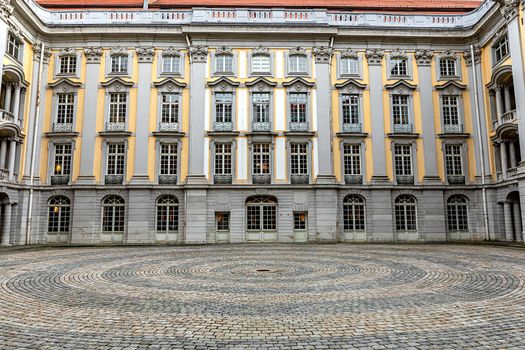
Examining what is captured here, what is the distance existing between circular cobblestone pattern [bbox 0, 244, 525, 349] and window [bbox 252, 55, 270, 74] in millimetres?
18011

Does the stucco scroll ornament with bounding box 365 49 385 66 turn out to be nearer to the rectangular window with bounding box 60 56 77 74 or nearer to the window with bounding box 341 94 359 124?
the window with bounding box 341 94 359 124

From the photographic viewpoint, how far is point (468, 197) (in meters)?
28.1

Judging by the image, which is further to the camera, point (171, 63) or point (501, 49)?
point (171, 63)

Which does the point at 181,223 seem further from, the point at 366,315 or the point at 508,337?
the point at 508,337

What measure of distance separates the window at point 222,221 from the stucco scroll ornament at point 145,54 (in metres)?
12.6

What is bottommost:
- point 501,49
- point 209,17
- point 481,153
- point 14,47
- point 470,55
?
point 481,153

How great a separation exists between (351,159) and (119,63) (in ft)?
61.5

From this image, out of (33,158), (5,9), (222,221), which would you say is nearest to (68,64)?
(5,9)

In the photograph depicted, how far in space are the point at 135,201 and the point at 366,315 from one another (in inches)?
873

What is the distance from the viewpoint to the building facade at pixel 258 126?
26953 millimetres

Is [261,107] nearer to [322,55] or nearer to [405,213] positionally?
[322,55]

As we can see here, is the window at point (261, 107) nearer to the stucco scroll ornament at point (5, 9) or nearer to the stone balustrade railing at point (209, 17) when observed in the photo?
the stone balustrade railing at point (209, 17)

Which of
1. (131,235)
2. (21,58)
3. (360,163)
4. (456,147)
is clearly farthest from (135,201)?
(456,147)

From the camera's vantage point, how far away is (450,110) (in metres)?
28.9
